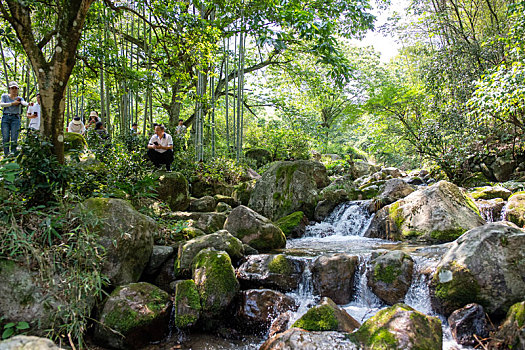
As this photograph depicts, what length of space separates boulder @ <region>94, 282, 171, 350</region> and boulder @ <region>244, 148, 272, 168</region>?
1302 cm

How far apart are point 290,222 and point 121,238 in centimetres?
447

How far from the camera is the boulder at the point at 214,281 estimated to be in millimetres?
3879

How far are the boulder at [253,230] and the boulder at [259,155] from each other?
10432mm

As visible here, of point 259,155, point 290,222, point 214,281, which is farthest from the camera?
point 259,155

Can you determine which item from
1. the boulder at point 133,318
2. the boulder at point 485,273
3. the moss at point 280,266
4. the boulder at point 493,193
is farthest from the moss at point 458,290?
the boulder at point 493,193

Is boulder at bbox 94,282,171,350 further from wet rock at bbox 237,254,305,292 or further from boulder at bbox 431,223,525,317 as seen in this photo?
boulder at bbox 431,223,525,317

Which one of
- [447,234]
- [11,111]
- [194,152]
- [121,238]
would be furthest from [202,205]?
[447,234]

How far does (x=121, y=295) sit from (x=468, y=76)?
1032 centimetres

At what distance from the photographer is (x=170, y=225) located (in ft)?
18.0

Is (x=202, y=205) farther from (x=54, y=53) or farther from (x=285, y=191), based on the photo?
(x=54, y=53)

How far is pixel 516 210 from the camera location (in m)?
6.41

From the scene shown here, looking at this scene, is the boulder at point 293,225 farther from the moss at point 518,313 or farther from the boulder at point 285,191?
the moss at point 518,313

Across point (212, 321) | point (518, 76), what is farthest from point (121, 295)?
point (518, 76)

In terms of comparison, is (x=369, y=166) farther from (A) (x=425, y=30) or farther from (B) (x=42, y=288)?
(B) (x=42, y=288)
